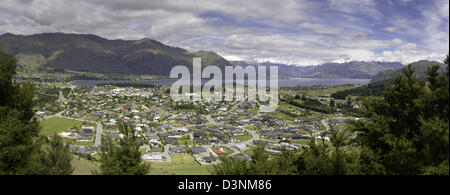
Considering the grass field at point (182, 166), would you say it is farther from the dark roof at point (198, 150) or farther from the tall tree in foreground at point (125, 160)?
the tall tree in foreground at point (125, 160)

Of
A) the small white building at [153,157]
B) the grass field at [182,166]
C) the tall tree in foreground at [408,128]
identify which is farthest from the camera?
the small white building at [153,157]

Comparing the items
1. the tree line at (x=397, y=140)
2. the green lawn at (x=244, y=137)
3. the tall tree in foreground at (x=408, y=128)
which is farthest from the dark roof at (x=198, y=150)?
the tall tree in foreground at (x=408, y=128)

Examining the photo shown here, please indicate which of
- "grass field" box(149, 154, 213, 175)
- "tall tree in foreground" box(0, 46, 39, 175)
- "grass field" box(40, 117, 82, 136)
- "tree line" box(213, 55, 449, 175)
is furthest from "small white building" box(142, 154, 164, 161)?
"grass field" box(40, 117, 82, 136)

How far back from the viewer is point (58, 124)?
123 ft

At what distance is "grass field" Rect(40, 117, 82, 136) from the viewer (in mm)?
34312

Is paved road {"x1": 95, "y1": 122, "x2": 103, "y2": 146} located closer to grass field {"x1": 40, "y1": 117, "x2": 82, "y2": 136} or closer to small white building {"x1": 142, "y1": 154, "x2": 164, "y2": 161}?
grass field {"x1": 40, "y1": 117, "x2": 82, "y2": 136}

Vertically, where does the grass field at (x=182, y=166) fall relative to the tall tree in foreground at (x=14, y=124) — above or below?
below

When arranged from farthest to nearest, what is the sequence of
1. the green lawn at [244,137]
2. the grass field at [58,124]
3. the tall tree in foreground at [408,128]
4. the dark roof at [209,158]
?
the grass field at [58,124] → the green lawn at [244,137] → the dark roof at [209,158] → the tall tree in foreground at [408,128]

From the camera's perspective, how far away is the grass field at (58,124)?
113 ft

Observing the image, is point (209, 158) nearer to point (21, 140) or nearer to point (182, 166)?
point (182, 166)

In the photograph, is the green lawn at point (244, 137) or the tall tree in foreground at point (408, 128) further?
the green lawn at point (244, 137)

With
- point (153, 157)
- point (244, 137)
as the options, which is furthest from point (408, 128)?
point (244, 137)

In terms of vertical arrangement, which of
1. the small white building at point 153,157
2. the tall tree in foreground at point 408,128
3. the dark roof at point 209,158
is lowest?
the dark roof at point 209,158

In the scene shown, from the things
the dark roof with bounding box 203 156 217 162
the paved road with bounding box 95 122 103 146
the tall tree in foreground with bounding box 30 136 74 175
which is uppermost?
the tall tree in foreground with bounding box 30 136 74 175
